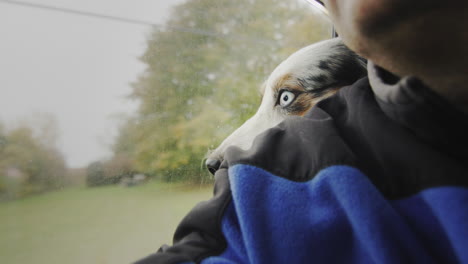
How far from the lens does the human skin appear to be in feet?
0.75

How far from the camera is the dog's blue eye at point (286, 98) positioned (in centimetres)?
81

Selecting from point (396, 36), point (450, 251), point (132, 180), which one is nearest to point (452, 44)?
Answer: point (396, 36)

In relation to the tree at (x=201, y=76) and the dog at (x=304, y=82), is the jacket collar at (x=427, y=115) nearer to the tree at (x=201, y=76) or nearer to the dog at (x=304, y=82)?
the dog at (x=304, y=82)

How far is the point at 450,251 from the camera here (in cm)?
28

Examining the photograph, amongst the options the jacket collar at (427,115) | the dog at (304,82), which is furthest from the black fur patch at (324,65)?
the jacket collar at (427,115)

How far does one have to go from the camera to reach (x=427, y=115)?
0.27 m

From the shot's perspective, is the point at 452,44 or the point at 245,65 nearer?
the point at 452,44

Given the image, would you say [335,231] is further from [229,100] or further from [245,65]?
[245,65]

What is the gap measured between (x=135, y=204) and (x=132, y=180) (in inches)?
3.0

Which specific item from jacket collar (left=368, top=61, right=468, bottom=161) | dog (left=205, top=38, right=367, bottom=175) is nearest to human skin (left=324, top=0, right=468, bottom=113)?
jacket collar (left=368, top=61, right=468, bottom=161)

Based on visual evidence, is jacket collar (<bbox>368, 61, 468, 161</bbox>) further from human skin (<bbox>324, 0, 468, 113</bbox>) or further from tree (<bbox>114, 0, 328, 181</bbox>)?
tree (<bbox>114, 0, 328, 181</bbox>)

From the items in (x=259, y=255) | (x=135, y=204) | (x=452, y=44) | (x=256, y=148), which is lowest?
(x=135, y=204)

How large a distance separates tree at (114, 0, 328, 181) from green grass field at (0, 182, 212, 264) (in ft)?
0.28

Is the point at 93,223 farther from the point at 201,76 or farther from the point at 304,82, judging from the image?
the point at 304,82
